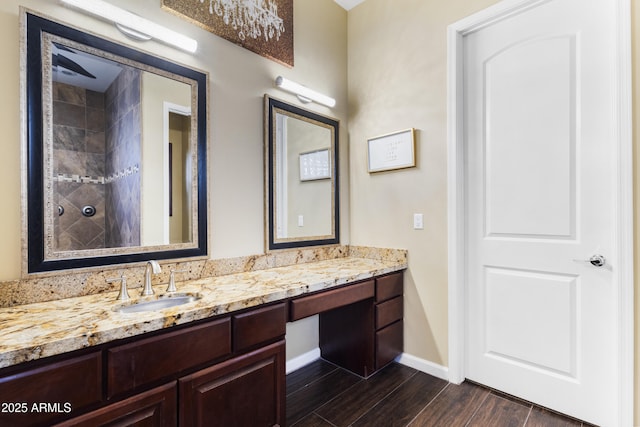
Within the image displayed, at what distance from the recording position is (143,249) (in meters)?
1.61

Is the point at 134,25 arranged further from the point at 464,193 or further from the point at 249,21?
the point at 464,193

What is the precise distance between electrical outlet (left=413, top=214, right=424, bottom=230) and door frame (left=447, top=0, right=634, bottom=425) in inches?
8.3

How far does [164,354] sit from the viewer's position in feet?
3.79

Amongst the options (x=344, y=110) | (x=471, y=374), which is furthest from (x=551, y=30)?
(x=471, y=374)

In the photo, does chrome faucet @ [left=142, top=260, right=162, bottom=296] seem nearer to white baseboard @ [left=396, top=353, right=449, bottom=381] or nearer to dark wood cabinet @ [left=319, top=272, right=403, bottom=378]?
dark wood cabinet @ [left=319, top=272, right=403, bottom=378]

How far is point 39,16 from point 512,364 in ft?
9.88

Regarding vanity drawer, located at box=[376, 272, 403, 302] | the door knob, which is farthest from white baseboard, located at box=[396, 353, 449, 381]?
the door knob

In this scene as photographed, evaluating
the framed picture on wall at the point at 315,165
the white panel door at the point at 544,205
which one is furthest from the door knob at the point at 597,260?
the framed picture on wall at the point at 315,165

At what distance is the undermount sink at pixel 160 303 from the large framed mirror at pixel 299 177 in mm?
722

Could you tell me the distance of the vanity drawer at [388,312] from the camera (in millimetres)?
2146

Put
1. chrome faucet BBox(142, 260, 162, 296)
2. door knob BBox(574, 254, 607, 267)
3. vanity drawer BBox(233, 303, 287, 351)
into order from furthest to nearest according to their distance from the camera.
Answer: door knob BBox(574, 254, 607, 267) → chrome faucet BBox(142, 260, 162, 296) → vanity drawer BBox(233, 303, 287, 351)

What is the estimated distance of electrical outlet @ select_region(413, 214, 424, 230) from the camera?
2.27 meters

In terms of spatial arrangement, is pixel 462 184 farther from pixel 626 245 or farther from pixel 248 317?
pixel 248 317

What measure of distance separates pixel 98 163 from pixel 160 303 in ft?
2.39
